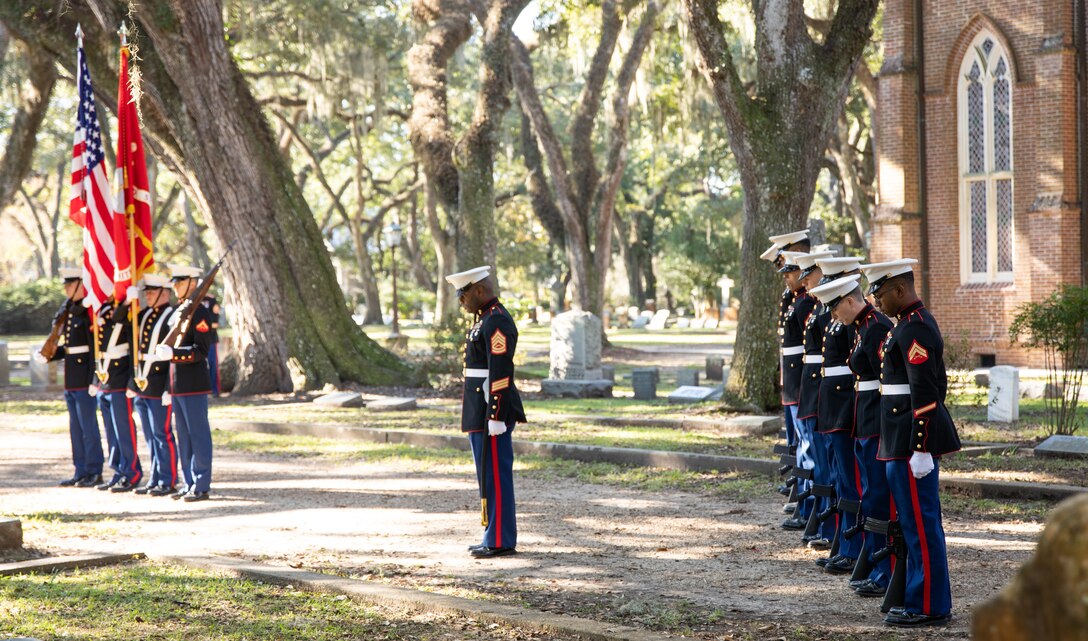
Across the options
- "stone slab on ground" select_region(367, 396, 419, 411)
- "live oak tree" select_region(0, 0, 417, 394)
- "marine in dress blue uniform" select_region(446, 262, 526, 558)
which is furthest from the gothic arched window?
"marine in dress blue uniform" select_region(446, 262, 526, 558)

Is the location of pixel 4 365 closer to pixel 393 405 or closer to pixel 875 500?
pixel 393 405

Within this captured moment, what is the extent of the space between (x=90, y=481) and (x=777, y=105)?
350 inches

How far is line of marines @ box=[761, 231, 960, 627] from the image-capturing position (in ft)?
20.1

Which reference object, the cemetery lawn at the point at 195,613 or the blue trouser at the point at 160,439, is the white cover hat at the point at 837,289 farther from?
the blue trouser at the point at 160,439

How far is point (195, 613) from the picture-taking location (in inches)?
259

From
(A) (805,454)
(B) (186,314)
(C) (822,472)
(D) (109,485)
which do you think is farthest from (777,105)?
(D) (109,485)

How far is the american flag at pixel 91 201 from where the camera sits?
12102 mm

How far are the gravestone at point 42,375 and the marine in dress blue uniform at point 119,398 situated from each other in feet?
40.8

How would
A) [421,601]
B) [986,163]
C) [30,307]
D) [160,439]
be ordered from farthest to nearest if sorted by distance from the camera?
[30,307]
[986,163]
[160,439]
[421,601]

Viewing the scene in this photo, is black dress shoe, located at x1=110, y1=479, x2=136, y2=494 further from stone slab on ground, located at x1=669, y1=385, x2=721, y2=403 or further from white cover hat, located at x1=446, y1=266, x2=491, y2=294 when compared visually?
stone slab on ground, located at x1=669, y1=385, x2=721, y2=403

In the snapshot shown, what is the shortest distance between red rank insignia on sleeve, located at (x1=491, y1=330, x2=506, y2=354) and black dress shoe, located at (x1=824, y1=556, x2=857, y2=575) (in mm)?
2561

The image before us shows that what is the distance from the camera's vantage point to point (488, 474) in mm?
8172

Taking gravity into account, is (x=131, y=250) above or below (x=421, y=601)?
above

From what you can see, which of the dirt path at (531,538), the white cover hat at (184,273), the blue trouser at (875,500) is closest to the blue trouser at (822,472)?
the dirt path at (531,538)
